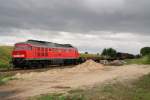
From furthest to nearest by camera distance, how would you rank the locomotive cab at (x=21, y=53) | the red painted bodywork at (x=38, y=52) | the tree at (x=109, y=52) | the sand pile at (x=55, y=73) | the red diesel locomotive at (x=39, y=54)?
the tree at (x=109, y=52) < the red painted bodywork at (x=38, y=52) < the red diesel locomotive at (x=39, y=54) < the locomotive cab at (x=21, y=53) < the sand pile at (x=55, y=73)

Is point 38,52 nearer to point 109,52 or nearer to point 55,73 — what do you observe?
point 55,73

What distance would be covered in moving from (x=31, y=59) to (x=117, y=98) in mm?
31057

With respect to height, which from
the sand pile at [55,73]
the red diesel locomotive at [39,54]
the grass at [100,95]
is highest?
the red diesel locomotive at [39,54]

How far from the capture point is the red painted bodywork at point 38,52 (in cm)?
4972

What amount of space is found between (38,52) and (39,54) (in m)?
0.36

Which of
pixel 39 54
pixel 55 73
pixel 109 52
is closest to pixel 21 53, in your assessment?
pixel 39 54

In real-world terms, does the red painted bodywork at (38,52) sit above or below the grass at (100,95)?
above

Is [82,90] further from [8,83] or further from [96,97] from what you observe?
[8,83]

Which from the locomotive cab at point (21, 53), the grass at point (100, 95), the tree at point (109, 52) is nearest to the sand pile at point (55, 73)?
the locomotive cab at point (21, 53)

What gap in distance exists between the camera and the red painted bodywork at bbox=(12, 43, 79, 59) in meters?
49.7

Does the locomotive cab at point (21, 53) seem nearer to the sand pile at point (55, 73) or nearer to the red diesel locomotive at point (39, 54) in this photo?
the red diesel locomotive at point (39, 54)

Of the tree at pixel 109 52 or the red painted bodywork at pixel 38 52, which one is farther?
the tree at pixel 109 52

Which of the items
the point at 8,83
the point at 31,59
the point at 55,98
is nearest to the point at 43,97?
the point at 55,98

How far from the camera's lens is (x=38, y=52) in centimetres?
5178
